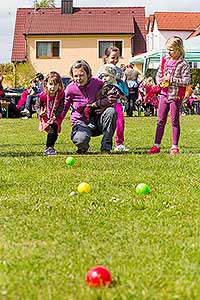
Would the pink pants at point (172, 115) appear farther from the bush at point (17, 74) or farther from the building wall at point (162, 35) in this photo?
the building wall at point (162, 35)

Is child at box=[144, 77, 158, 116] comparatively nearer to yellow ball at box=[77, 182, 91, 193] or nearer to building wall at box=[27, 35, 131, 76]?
Result: yellow ball at box=[77, 182, 91, 193]

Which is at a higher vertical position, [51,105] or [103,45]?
[103,45]

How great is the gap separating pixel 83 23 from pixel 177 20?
1140 centimetres

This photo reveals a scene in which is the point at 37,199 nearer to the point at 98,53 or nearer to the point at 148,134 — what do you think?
the point at 148,134

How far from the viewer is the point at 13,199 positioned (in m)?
6.02

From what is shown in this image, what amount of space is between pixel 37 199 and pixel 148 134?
28.9 ft

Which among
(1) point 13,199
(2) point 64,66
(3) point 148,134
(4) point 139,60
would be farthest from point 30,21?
(1) point 13,199

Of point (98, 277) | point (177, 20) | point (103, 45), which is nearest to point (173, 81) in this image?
point (98, 277)

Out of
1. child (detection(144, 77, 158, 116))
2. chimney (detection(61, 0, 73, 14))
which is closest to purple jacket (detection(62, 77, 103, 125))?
child (detection(144, 77, 158, 116))

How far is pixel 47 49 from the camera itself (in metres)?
51.0

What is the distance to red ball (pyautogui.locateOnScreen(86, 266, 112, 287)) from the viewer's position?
11.5 feet

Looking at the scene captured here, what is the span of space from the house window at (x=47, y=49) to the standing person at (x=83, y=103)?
41.2 meters

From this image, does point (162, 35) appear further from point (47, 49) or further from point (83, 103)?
point (83, 103)

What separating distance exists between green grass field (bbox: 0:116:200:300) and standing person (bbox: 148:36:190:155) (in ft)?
4.86
